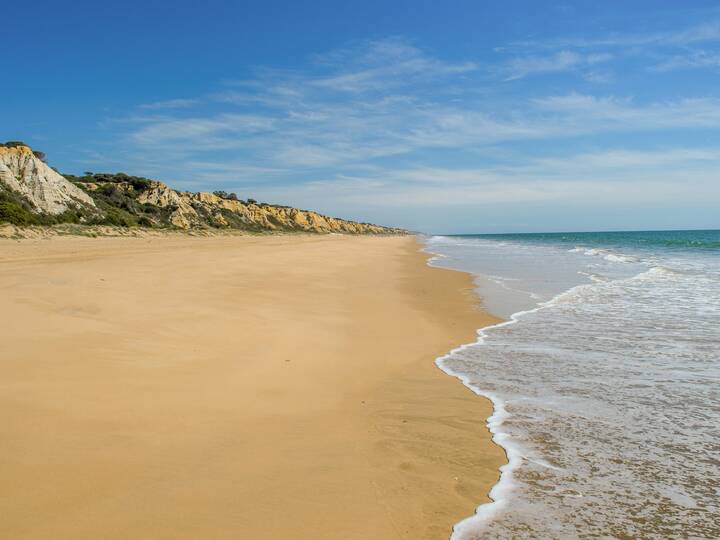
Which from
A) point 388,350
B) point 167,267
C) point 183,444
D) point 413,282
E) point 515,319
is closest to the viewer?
point 183,444

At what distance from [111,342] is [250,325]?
2.19 meters

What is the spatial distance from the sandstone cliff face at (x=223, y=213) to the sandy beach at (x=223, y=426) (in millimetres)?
44619

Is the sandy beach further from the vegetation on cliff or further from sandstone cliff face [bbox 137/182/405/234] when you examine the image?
sandstone cliff face [bbox 137/182/405/234]

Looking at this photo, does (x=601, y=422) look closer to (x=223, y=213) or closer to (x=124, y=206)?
(x=124, y=206)

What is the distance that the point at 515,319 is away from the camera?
9758 millimetres

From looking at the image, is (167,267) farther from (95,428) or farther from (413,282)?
(95,428)

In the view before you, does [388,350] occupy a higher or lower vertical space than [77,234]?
lower

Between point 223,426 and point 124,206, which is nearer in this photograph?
point 223,426

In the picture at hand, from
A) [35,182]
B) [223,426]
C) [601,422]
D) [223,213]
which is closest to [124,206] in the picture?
[35,182]

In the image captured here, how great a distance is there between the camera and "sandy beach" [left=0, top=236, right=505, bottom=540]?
8.74 feet

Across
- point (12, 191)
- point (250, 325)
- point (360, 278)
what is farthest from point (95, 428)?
point (12, 191)

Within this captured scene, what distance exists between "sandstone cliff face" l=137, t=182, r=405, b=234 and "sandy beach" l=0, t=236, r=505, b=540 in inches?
1757

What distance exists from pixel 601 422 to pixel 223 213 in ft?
220

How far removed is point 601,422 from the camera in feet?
14.0
